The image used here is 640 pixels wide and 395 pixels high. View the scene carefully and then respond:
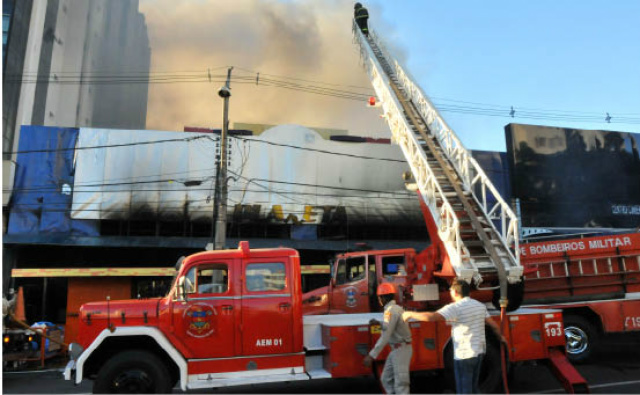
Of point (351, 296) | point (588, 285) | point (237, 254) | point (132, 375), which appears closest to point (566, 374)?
point (588, 285)

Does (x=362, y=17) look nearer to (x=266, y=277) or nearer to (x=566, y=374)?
(x=266, y=277)

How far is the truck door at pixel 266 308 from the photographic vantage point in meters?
6.37

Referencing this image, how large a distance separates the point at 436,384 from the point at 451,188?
3837 mm

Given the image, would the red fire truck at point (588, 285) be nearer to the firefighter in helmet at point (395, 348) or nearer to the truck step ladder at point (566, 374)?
the truck step ladder at point (566, 374)

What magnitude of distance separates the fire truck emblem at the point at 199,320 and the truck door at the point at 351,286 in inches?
141

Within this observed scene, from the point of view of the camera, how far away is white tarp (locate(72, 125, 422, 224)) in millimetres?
18062

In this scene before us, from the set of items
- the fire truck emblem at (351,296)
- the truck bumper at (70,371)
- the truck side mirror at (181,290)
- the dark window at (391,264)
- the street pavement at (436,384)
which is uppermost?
the dark window at (391,264)

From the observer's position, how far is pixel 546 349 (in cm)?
697

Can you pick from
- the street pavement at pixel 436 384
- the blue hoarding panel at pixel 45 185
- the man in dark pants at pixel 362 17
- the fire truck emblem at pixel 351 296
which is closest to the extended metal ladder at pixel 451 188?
the street pavement at pixel 436 384

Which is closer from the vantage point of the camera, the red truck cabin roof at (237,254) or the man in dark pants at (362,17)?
the red truck cabin roof at (237,254)

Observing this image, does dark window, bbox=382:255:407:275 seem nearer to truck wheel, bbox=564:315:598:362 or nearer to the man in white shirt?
the man in white shirt

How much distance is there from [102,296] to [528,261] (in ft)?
51.4

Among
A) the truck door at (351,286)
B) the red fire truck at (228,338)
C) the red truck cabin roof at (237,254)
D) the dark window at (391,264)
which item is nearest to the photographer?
the red fire truck at (228,338)

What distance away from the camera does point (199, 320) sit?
6316 millimetres
